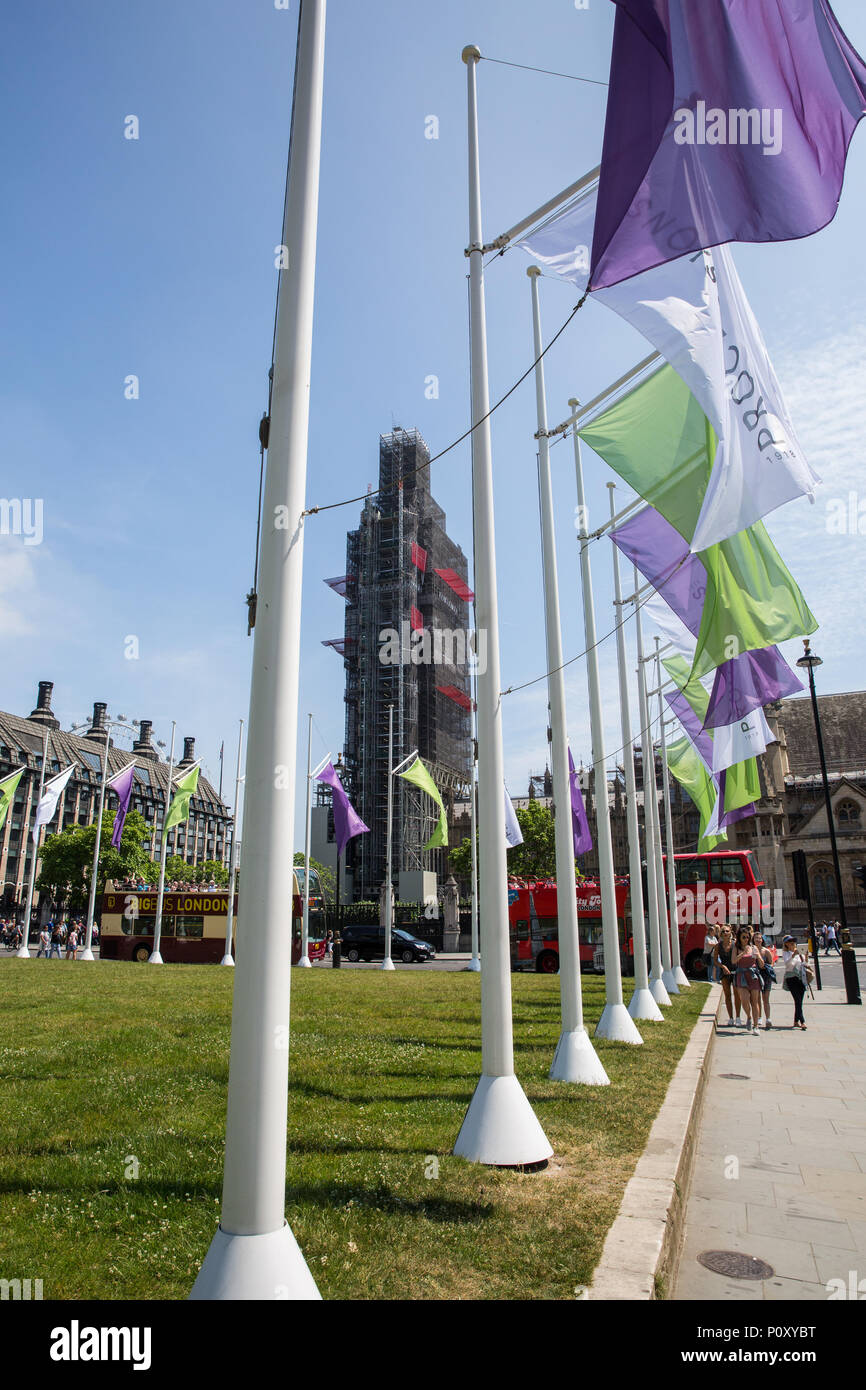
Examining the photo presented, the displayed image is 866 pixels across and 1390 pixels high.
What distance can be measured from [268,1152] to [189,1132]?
14.1 feet

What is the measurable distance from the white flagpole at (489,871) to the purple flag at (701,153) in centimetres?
267

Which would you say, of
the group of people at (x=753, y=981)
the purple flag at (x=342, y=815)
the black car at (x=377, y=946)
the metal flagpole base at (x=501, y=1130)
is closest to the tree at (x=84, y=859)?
the black car at (x=377, y=946)

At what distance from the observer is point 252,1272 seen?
356 centimetres

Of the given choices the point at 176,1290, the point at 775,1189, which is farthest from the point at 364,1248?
the point at 775,1189

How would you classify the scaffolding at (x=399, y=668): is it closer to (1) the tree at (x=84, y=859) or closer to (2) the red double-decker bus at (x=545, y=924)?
(1) the tree at (x=84, y=859)

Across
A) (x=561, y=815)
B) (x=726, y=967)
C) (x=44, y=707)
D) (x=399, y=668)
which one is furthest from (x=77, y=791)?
(x=561, y=815)

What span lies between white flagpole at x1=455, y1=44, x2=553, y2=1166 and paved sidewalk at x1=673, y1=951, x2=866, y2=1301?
1.49 m

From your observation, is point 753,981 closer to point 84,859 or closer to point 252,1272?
point 252,1272

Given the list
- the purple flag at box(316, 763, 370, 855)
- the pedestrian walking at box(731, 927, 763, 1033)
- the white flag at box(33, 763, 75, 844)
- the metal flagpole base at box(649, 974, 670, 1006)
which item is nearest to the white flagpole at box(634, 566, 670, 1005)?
the metal flagpole base at box(649, 974, 670, 1006)

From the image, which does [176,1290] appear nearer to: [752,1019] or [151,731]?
[752,1019]

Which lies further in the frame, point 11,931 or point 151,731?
point 151,731

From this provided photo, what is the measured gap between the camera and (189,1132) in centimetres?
735

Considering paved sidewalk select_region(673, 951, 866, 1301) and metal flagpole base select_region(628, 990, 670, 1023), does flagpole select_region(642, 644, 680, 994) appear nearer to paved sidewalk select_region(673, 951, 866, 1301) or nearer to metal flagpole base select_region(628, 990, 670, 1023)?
metal flagpole base select_region(628, 990, 670, 1023)

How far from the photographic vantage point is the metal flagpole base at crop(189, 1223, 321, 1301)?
3.53 metres
